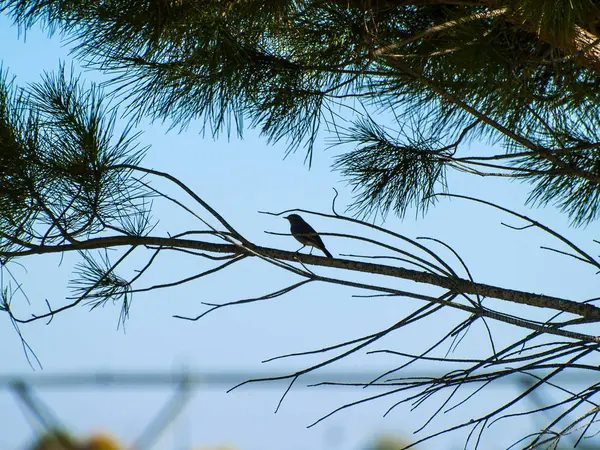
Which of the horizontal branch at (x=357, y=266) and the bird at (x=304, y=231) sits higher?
the bird at (x=304, y=231)

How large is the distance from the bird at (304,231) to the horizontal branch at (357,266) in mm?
1729

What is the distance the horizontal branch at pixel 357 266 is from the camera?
1.42 metres

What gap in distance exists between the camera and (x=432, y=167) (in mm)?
2350

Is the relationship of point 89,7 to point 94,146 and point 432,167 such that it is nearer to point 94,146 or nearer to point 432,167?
point 94,146

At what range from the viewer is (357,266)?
1.58 metres

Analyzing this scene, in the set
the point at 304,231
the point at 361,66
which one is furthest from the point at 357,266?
the point at 304,231

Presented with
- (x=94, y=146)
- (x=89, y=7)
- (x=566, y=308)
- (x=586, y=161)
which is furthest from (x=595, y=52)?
(x=89, y=7)

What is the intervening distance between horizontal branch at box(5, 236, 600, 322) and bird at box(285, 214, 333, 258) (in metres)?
1.73

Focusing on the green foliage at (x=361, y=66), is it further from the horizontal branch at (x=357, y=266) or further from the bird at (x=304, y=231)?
the bird at (x=304, y=231)

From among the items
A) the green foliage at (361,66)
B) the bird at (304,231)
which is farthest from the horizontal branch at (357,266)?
the bird at (304,231)

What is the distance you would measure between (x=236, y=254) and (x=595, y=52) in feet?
3.62

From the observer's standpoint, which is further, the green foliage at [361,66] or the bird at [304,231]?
the bird at [304,231]

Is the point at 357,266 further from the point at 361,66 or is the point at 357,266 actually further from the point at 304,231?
the point at 304,231

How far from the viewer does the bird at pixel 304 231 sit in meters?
3.51
